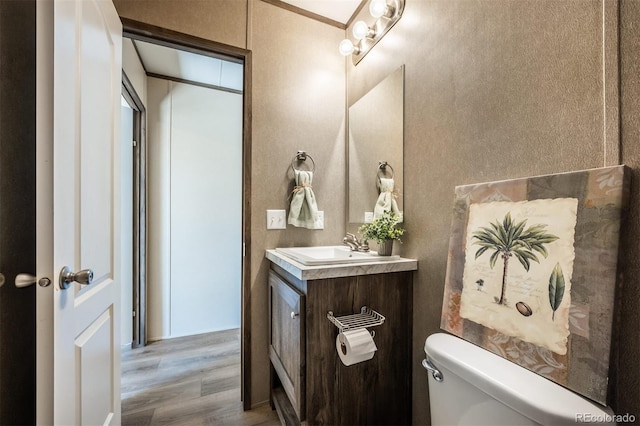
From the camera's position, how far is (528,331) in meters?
0.77

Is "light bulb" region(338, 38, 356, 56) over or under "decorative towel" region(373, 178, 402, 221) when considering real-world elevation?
over

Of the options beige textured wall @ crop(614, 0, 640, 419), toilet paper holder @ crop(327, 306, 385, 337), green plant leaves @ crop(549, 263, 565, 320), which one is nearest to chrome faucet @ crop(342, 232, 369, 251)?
toilet paper holder @ crop(327, 306, 385, 337)

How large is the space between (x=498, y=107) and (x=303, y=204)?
1111mm

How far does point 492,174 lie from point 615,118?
0.32 m

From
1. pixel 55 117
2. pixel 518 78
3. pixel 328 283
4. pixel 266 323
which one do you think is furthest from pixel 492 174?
pixel 266 323

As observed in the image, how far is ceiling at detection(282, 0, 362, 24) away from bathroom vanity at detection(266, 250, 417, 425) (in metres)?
1.64

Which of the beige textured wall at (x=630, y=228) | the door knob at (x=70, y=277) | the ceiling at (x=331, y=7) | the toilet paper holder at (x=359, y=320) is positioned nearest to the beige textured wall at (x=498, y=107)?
the beige textured wall at (x=630, y=228)

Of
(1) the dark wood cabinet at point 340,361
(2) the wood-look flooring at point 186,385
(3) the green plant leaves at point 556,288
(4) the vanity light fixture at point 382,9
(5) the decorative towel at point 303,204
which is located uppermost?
(4) the vanity light fixture at point 382,9

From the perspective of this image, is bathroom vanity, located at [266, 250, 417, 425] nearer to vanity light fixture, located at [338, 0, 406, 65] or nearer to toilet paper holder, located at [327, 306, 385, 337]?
toilet paper holder, located at [327, 306, 385, 337]

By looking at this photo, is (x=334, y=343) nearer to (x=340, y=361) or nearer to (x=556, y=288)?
(x=340, y=361)

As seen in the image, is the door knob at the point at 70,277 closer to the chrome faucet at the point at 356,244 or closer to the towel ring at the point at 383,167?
the chrome faucet at the point at 356,244

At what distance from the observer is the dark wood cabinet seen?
3.64 ft

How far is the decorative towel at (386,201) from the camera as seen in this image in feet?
4.71

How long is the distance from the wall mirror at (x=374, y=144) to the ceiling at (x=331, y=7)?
2.04ft
